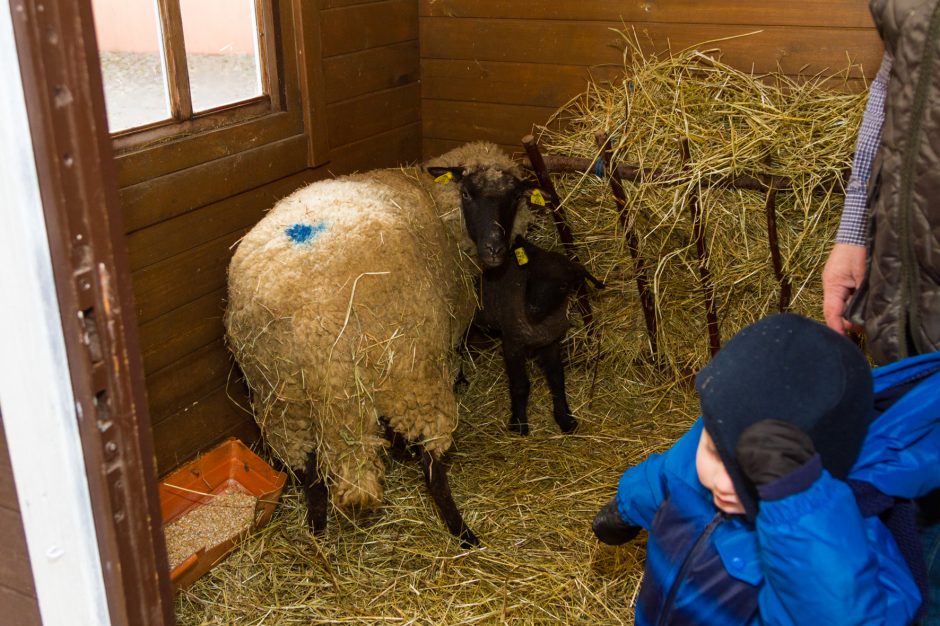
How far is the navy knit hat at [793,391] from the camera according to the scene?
1.52 metres

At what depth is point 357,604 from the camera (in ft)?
10.5

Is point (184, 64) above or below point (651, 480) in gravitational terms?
above

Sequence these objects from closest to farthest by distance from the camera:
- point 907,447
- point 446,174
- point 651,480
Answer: point 907,447 < point 651,480 < point 446,174

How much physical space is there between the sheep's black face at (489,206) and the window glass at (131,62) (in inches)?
62.1

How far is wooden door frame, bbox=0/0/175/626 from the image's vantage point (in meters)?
1.30

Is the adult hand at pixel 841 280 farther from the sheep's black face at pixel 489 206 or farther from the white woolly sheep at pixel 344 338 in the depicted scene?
the sheep's black face at pixel 489 206

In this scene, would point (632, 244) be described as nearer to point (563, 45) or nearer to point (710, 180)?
point (710, 180)

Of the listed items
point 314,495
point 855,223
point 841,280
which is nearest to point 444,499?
point 314,495

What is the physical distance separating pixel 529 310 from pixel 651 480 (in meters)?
2.33

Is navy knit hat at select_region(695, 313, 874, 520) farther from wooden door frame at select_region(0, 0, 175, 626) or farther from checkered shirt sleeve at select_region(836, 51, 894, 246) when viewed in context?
wooden door frame at select_region(0, 0, 175, 626)

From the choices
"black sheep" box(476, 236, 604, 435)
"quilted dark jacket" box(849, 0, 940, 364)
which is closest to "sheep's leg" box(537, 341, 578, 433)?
"black sheep" box(476, 236, 604, 435)

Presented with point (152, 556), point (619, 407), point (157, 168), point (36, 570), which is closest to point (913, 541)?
point (152, 556)

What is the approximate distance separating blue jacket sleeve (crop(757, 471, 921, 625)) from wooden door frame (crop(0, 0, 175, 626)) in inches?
46.0

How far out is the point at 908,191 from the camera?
1.85 meters
